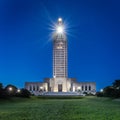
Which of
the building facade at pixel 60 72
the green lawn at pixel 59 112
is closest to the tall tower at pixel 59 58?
the building facade at pixel 60 72

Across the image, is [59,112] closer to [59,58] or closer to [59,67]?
[59,67]

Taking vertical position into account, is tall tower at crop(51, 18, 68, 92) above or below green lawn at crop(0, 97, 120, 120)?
above

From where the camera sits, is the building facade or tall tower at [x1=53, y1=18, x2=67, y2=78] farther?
tall tower at [x1=53, y1=18, x2=67, y2=78]

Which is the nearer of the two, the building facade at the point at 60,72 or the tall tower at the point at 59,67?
the tall tower at the point at 59,67

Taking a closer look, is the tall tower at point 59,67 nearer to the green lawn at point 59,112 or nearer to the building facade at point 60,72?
the building facade at point 60,72

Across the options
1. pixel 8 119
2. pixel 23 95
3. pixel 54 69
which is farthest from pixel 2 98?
pixel 54 69

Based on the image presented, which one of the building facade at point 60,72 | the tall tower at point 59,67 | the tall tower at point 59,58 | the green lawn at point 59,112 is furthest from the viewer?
the tall tower at point 59,58

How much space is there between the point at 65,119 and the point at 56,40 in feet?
579

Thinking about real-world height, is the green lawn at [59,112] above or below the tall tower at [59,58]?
below

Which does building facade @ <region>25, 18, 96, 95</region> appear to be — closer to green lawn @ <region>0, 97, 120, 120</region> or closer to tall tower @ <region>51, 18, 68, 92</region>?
tall tower @ <region>51, 18, 68, 92</region>

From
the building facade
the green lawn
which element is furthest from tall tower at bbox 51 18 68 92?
the green lawn

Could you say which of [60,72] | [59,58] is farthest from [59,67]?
[59,58]

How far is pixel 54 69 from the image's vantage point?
636 feet

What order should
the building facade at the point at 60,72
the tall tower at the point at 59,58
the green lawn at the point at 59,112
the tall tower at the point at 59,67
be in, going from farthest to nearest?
the tall tower at the point at 59,58 → the building facade at the point at 60,72 → the tall tower at the point at 59,67 → the green lawn at the point at 59,112
